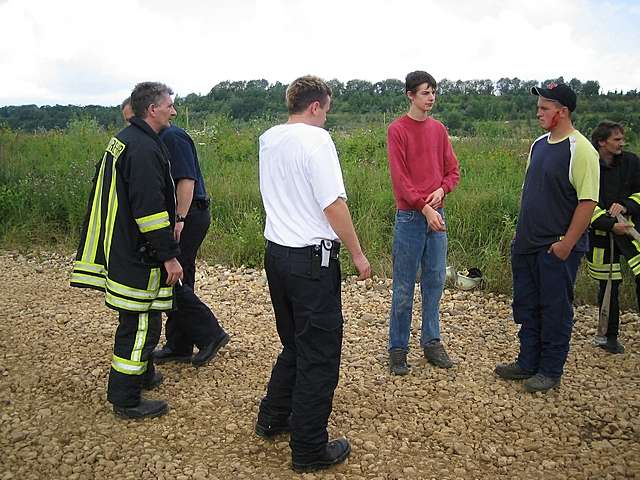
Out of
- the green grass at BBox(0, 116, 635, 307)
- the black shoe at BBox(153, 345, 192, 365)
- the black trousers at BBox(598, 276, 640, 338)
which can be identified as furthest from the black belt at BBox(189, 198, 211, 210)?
the black trousers at BBox(598, 276, 640, 338)

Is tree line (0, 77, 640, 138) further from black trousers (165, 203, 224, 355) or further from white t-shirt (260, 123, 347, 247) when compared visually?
white t-shirt (260, 123, 347, 247)

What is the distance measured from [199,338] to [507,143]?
30.0 ft

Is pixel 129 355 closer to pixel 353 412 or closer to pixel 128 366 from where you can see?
pixel 128 366

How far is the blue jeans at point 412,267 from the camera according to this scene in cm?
429

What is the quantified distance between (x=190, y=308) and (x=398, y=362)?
61.9 inches

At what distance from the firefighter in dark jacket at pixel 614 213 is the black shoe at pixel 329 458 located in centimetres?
267

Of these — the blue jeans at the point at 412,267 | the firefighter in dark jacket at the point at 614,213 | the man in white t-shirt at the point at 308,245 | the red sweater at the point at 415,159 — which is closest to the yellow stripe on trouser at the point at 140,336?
the man in white t-shirt at the point at 308,245

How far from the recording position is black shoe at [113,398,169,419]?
3803 millimetres

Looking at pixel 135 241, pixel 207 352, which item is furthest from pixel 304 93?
pixel 207 352

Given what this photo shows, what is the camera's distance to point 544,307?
13.5ft

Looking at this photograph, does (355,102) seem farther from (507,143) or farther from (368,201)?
(368,201)

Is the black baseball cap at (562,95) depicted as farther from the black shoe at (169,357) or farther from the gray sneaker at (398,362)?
the black shoe at (169,357)

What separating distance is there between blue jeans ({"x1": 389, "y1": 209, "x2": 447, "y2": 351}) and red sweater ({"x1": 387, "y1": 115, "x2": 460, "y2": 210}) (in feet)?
0.47

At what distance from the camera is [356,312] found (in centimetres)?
594
